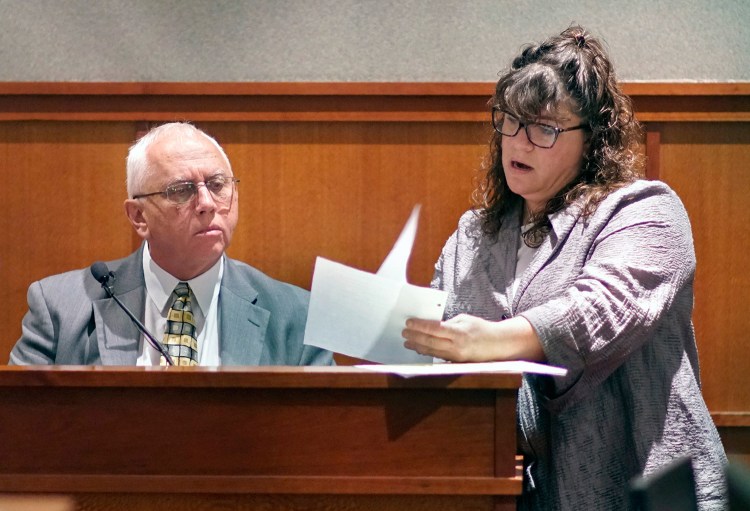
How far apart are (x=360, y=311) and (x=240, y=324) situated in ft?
2.44

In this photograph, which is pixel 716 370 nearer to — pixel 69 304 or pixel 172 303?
pixel 172 303

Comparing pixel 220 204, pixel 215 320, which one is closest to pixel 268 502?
pixel 215 320

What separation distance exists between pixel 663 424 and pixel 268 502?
0.69 metres

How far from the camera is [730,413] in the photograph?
3.03 meters

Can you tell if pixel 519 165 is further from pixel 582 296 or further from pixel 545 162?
pixel 582 296

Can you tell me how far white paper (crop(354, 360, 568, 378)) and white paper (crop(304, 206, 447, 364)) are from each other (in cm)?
11

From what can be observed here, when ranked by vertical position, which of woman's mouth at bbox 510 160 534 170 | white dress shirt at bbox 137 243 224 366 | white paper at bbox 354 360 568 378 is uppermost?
woman's mouth at bbox 510 160 534 170

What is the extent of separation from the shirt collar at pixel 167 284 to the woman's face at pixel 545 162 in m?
0.84

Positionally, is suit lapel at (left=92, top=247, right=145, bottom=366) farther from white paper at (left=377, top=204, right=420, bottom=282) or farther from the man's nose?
white paper at (left=377, top=204, right=420, bottom=282)

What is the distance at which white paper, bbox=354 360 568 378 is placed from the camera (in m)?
1.45

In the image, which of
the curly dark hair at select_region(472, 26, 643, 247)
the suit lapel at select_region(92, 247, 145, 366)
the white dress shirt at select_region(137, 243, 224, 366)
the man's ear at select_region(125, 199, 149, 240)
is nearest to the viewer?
the curly dark hair at select_region(472, 26, 643, 247)

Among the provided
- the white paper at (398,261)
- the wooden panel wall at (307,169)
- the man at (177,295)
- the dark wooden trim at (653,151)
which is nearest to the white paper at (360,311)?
the white paper at (398,261)

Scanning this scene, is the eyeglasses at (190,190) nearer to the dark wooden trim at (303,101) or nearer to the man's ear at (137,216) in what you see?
the man's ear at (137,216)

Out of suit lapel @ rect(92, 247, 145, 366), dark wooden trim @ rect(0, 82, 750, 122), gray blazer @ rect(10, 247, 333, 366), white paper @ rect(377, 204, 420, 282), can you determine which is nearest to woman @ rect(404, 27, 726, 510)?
white paper @ rect(377, 204, 420, 282)
